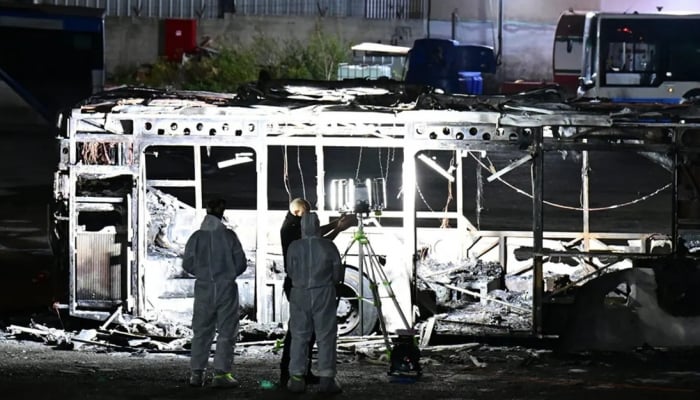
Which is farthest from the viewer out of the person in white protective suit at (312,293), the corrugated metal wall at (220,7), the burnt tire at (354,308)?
the corrugated metal wall at (220,7)

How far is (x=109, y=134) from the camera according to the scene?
42.3 feet

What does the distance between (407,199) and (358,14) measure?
28.5 metres

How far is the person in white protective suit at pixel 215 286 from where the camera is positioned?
388 inches

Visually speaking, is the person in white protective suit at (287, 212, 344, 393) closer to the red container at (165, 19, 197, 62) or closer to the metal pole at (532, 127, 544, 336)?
the metal pole at (532, 127, 544, 336)

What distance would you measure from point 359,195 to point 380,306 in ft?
3.74

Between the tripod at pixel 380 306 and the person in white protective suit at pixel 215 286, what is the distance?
1647 millimetres

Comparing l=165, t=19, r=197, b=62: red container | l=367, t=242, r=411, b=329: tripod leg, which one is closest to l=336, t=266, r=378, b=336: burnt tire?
l=367, t=242, r=411, b=329: tripod leg

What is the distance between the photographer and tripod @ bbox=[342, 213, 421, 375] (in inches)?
427

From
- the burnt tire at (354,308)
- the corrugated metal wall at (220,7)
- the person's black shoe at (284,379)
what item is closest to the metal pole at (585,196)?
the burnt tire at (354,308)

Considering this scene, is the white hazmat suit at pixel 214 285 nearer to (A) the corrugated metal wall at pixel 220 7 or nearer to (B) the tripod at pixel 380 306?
(B) the tripod at pixel 380 306

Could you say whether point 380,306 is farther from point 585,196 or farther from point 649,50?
point 649,50

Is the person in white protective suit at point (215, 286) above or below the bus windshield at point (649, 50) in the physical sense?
below

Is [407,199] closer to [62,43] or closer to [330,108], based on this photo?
[330,108]

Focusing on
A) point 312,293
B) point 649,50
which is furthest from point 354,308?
point 649,50
